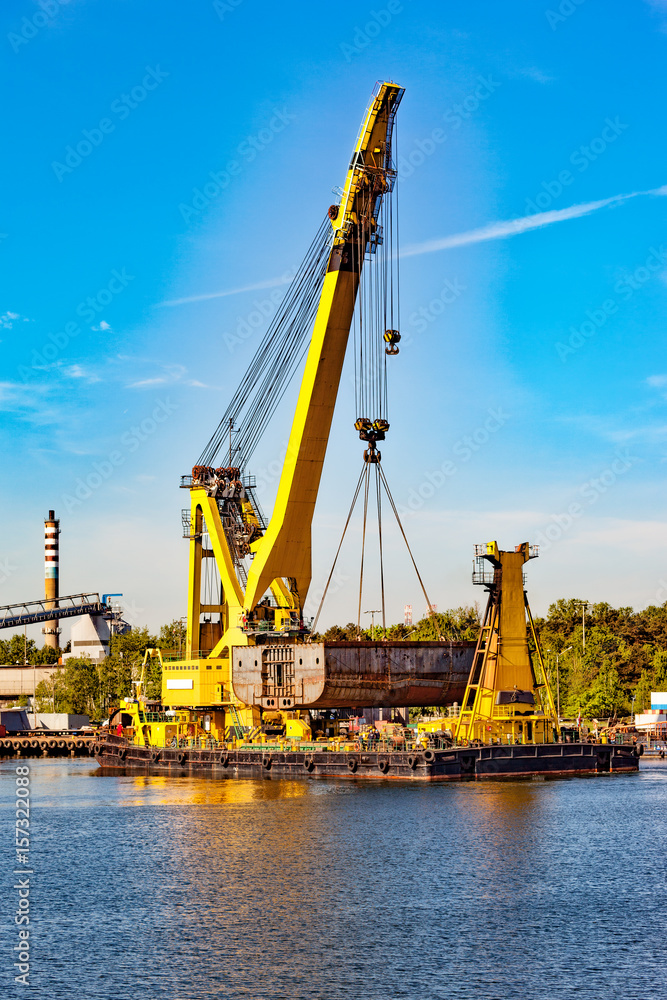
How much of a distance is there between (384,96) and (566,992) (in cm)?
5033

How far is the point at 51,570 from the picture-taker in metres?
155

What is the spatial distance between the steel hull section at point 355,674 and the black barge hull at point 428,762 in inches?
137

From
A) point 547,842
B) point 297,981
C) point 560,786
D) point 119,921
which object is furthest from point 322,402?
point 297,981

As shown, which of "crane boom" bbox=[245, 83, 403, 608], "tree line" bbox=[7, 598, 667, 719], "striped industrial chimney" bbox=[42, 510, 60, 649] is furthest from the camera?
"striped industrial chimney" bbox=[42, 510, 60, 649]

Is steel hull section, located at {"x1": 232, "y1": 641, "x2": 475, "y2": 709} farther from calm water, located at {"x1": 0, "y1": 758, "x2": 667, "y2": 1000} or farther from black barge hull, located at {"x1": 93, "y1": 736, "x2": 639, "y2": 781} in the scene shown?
calm water, located at {"x1": 0, "y1": 758, "x2": 667, "y2": 1000}

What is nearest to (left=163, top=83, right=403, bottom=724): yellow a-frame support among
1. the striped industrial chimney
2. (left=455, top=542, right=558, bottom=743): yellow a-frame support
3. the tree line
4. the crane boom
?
the crane boom

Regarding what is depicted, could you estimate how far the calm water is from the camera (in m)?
25.8

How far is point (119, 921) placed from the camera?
102ft

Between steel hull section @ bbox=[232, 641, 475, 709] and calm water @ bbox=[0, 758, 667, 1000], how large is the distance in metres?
11.4

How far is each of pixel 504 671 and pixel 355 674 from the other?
8.98 metres

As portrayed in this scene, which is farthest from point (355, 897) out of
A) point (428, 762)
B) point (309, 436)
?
point (309, 436)

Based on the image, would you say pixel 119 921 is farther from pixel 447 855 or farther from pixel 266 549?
pixel 266 549

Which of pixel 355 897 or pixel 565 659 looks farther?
pixel 565 659

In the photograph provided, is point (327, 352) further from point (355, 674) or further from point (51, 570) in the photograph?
point (51, 570)
